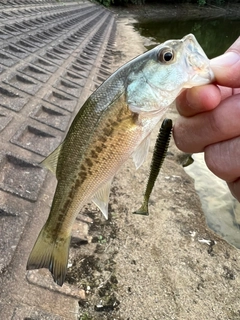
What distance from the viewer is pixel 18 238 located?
13.6 ft

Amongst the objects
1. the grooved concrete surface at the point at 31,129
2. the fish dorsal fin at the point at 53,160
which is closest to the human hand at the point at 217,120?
the fish dorsal fin at the point at 53,160

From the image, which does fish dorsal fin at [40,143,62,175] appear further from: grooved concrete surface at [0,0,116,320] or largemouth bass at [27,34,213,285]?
grooved concrete surface at [0,0,116,320]

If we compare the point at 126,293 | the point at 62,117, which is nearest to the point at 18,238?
the point at 126,293

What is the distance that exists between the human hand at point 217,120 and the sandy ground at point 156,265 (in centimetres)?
220

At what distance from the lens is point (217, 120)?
2113mm

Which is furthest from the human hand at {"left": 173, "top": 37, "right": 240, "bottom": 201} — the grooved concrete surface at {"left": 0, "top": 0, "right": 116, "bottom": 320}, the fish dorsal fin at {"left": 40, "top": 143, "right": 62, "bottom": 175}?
the grooved concrete surface at {"left": 0, "top": 0, "right": 116, "bottom": 320}

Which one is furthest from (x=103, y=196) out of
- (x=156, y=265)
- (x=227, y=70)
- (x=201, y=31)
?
(x=201, y=31)

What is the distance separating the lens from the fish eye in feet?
7.04

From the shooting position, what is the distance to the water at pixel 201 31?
2641cm

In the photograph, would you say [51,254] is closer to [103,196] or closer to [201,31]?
[103,196]

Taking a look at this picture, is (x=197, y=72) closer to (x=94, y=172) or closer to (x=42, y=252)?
(x=94, y=172)

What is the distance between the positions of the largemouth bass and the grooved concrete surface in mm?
1655

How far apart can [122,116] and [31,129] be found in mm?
4567

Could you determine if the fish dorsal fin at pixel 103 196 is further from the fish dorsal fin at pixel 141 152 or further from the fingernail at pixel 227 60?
the fingernail at pixel 227 60
